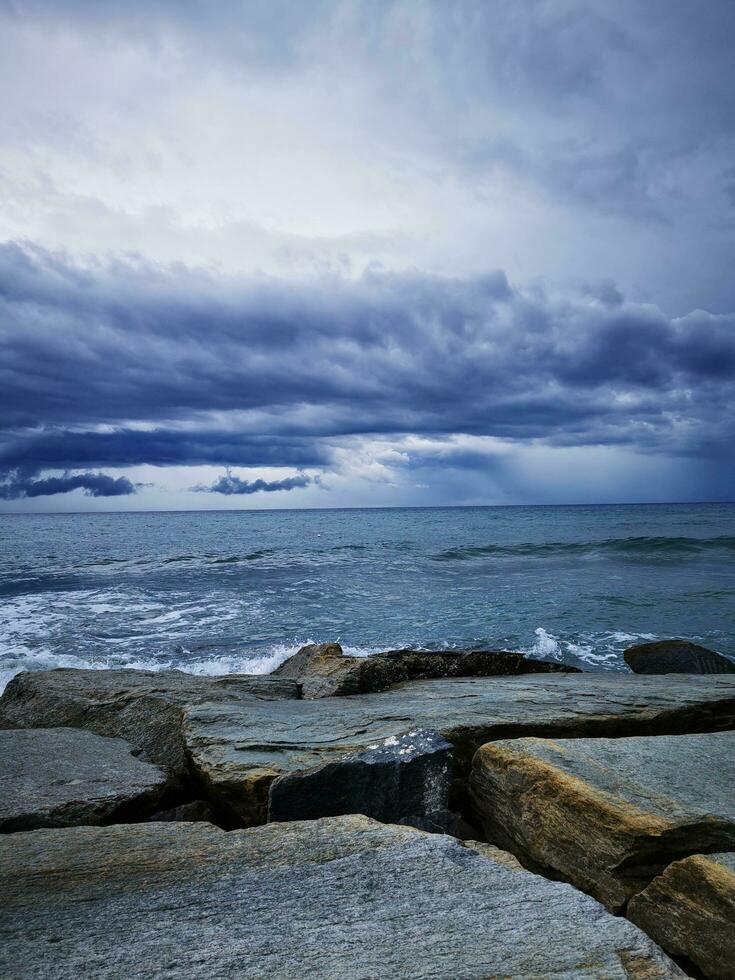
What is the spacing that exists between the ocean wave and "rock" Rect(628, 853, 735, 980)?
29726 millimetres

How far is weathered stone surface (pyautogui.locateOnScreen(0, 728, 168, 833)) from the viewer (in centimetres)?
381

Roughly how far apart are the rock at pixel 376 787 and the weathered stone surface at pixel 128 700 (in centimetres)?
177

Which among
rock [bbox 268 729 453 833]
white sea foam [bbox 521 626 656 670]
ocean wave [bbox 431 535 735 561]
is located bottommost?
white sea foam [bbox 521 626 656 670]

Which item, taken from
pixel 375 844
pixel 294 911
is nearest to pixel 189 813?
pixel 375 844

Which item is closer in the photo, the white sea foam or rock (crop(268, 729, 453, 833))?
rock (crop(268, 729, 453, 833))

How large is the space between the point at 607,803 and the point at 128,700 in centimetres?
512

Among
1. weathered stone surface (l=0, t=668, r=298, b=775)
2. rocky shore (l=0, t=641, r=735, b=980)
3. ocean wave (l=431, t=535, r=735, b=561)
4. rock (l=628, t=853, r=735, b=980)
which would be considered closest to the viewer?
rocky shore (l=0, t=641, r=735, b=980)

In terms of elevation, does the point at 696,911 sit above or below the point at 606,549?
above

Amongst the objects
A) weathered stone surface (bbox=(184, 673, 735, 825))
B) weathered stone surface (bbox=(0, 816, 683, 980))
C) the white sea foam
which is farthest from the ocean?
weathered stone surface (bbox=(0, 816, 683, 980))

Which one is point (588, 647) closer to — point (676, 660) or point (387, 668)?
point (676, 660)

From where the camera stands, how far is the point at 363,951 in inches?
92.1

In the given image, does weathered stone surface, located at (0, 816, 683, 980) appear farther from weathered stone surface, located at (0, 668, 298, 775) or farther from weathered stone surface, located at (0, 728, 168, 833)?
weathered stone surface, located at (0, 668, 298, 775)

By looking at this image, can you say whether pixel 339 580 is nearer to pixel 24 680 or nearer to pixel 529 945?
pixel 24 680

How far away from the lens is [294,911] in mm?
2625
